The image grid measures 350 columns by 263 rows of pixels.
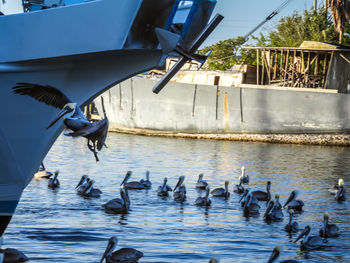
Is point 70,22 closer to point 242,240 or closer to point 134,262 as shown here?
point 134,262

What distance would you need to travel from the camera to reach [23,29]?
10062mm

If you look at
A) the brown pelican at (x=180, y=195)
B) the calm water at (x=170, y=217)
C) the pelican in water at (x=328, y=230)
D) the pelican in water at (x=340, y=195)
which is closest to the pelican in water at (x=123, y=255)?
the calm water at (x=170, y=217)

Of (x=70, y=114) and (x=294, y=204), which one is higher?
(x=70, y=114)

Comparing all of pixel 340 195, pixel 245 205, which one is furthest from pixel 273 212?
pixel 340 195

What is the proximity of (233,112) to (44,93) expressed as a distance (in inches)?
1160

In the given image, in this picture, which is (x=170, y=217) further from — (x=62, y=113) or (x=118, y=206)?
(x=62, y=113)

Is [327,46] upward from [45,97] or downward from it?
upward

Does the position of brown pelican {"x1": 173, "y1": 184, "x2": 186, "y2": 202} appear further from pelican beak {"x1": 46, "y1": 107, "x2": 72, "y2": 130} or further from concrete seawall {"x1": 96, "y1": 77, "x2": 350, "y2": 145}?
concrete seawall {"x1": 96, "y1": 77, "x2": 350, "y2": 145}

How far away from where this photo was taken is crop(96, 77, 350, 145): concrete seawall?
37.7 meters

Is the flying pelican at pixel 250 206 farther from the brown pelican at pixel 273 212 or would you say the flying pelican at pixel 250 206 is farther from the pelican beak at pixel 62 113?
the pelican beak at pixel 62 113

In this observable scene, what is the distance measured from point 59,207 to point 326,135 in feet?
79.0

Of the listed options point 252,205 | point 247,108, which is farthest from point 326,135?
point 252,205

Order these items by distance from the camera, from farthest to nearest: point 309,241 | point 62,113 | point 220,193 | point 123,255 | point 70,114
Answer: point 220,193
point 309,241
point 123,255
point 62,113
point 70,114

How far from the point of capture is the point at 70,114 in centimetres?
952
